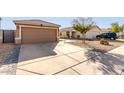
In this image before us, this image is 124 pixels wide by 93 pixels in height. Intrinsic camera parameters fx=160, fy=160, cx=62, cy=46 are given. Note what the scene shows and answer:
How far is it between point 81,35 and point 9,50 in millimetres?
3008

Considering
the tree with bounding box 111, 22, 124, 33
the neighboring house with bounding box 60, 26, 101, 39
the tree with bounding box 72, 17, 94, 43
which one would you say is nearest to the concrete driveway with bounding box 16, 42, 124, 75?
the neighboring house with bounding box 60, 26, 101, 39

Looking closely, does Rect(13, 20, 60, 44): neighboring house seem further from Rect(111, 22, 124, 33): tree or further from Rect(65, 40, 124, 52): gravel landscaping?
Rect(111, 22, 124, 33): tree

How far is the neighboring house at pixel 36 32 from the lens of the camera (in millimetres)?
6606

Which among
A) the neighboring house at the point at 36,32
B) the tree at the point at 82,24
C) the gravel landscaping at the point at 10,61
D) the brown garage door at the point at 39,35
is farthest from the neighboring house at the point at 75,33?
the gravel landscaping at the point at 10,61

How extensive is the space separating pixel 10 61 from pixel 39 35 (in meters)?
1.77

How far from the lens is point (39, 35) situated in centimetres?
708

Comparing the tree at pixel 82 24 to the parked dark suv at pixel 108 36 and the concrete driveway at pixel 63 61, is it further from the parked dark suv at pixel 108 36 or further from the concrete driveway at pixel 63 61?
the concrete driveway at pixel 63 61

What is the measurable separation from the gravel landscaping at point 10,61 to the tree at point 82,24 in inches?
102

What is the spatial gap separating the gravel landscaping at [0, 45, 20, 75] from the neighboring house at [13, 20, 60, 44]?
0.40 meters
